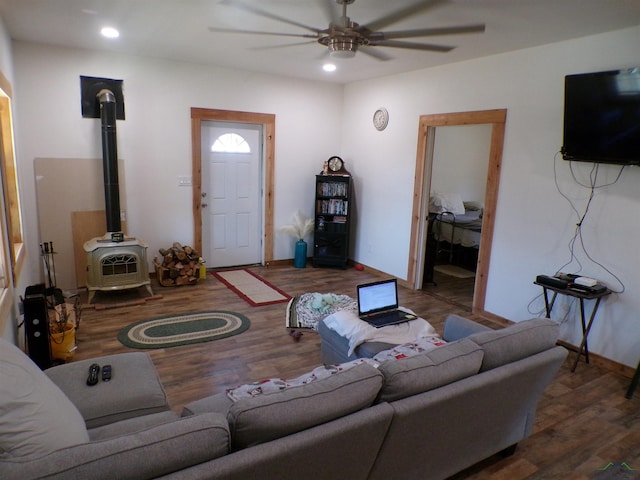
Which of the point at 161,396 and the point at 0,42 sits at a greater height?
the point at 0,42

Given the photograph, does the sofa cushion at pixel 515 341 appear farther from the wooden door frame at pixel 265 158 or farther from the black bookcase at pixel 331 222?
the wooden door frame at pixel 265 158

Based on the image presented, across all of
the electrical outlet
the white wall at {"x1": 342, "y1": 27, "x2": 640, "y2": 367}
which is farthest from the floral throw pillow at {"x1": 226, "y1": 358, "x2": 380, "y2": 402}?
the electrical outlet

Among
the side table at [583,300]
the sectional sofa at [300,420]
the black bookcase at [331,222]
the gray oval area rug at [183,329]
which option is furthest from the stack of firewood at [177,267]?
the side table at [583,300]

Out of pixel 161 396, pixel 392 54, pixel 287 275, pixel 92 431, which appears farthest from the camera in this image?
pixel 287 275

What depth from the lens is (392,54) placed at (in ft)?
14.2

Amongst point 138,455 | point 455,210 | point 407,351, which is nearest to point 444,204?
point 455,210

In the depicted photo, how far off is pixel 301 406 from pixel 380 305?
1694 mm

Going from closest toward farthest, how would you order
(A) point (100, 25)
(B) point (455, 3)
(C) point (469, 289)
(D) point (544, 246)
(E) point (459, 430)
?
(E) point (459, 430), (B) point (455, 3), (A) point (100, 25), (D) point (544, 246), (C) point (469, 289)

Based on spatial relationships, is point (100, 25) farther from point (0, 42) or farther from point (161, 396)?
point (161, 396)

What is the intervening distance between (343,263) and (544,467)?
414 cm

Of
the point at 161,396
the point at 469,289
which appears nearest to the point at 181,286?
the point at 161,396

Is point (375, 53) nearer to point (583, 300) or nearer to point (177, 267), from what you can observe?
point (583, 300)

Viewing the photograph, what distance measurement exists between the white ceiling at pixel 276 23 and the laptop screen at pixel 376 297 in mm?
1922

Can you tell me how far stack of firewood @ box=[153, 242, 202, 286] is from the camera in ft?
16.8
